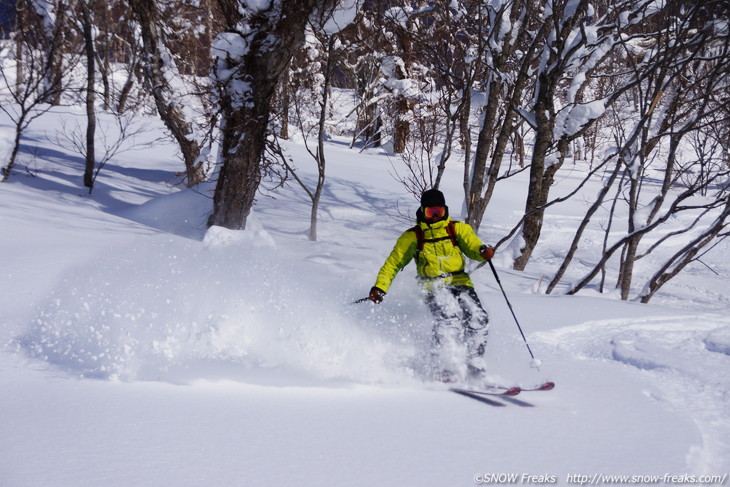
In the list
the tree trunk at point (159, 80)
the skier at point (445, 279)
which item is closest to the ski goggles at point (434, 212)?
the skier at point (445, 279)

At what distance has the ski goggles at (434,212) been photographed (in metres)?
4.32

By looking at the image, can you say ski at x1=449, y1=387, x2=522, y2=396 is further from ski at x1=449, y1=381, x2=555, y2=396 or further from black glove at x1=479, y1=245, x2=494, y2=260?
black glove at x1=479, y1=245, x2=494, y2=260

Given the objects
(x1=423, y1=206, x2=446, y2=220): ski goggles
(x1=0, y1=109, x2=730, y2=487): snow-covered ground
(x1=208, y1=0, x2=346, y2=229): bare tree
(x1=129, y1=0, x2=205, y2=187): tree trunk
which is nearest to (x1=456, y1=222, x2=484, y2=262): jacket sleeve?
(x1=423, y1=206, x2=446, y2=220): ski goggles

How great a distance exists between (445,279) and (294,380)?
4.98 feet

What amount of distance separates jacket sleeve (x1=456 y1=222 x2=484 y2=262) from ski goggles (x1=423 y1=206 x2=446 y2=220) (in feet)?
0.64

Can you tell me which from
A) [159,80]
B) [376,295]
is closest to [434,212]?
[376,295]

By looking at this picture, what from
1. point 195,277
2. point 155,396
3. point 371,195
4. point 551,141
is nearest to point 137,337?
point 155,396

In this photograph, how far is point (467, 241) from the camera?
439 centimetres

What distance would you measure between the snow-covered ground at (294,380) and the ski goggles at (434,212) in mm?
890

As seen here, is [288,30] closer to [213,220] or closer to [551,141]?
[213,220]

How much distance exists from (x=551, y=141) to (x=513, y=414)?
6.63 metres

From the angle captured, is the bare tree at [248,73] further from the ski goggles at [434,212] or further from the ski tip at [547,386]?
the ski tip at [547,386]

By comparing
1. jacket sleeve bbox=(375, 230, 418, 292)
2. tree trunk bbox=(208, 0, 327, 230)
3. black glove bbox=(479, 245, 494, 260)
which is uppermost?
tree trunk bbox=(208, 0, 327, 230)

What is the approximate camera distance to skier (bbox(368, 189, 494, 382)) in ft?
13.6
